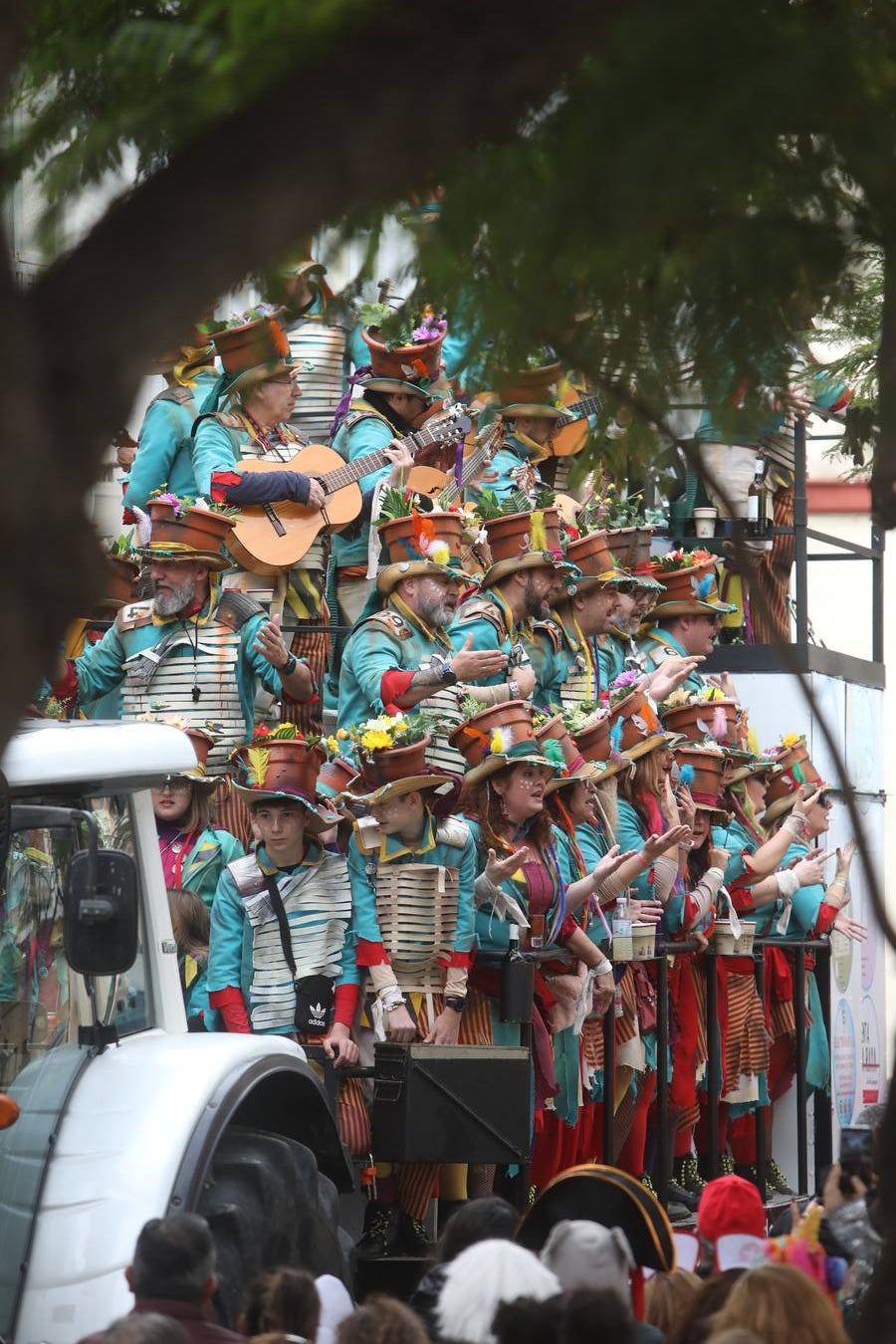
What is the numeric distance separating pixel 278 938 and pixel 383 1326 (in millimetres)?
4530

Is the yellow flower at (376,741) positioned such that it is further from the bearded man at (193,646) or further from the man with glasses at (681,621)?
the man with glasses at (681,621)

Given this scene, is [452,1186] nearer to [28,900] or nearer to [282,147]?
[28,900]

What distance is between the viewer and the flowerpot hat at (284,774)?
28.1 feet

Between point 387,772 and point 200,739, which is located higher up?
point 200,739

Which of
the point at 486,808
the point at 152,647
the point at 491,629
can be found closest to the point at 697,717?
the point at 491,629

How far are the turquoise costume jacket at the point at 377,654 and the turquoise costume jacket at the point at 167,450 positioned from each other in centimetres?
163

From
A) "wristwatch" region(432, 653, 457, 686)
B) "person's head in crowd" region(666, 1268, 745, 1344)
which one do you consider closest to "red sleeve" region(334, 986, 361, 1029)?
"wristwatch" region(432, 653, 457, 686)

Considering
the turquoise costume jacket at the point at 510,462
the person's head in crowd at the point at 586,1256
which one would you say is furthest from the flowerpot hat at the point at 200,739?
the person's head in crowd at the point at 586,1256

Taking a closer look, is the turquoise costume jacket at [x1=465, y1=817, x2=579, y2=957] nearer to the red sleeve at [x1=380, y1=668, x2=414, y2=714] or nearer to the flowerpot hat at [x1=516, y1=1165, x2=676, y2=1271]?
the red sleeve at [x1=380, y1=668, x2=414, y2=714]

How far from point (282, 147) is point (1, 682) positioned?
0.63m

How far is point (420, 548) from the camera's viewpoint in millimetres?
10273

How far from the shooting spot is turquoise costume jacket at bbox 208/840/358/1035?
27.7 ft

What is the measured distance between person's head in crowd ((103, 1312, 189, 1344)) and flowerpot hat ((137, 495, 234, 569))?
6465 mm

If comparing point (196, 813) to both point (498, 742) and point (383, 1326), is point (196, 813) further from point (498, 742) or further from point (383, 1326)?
point (383, 1326)
